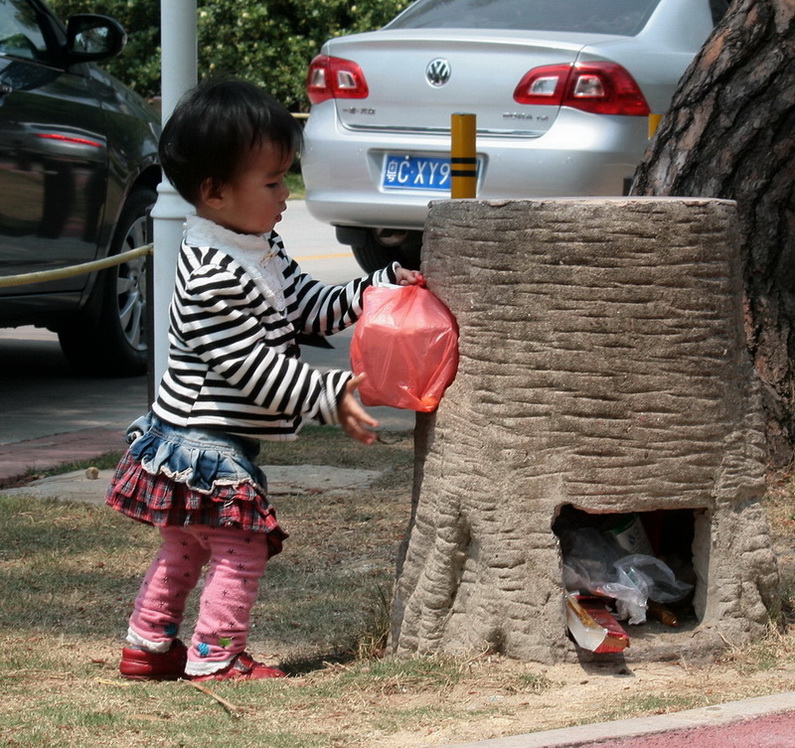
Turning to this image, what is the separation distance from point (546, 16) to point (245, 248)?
15.9ft

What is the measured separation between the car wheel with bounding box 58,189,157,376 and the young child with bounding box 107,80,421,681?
12.3ft

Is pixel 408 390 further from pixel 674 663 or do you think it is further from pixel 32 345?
pixel 32 345

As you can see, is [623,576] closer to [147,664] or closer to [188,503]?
[188,503]

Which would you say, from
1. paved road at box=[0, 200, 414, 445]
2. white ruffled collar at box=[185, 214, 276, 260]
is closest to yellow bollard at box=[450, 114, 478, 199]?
paved road at box=[0, 200, 414, 445]

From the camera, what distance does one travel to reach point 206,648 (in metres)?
3.32

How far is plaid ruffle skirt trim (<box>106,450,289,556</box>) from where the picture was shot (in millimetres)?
3223

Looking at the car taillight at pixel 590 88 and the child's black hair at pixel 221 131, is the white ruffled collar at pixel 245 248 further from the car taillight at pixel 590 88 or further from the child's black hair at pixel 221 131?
the car taillight at pixel 590 88

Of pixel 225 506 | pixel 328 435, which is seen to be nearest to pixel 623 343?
pixel 225 506

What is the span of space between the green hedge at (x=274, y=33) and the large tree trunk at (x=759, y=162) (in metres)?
18.0

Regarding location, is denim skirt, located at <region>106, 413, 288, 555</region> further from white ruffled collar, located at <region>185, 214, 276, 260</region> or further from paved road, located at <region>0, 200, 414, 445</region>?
paved road, located at <region>0, 200, 414, 445</region>

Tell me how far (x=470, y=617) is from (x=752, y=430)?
0.78 m

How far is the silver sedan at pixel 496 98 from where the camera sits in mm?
6969

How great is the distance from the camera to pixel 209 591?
330 centimetres

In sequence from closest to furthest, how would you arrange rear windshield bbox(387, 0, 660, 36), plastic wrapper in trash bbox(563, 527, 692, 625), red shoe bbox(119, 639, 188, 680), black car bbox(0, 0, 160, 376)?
plastic wrapper in trash bbox(563, 527, 692, 625) → red shoe bbox(119, 639, 188, 680) → black car bbox(0, 0, 160, 376) → rear windshield bbox(387, 0, 660, 36)
